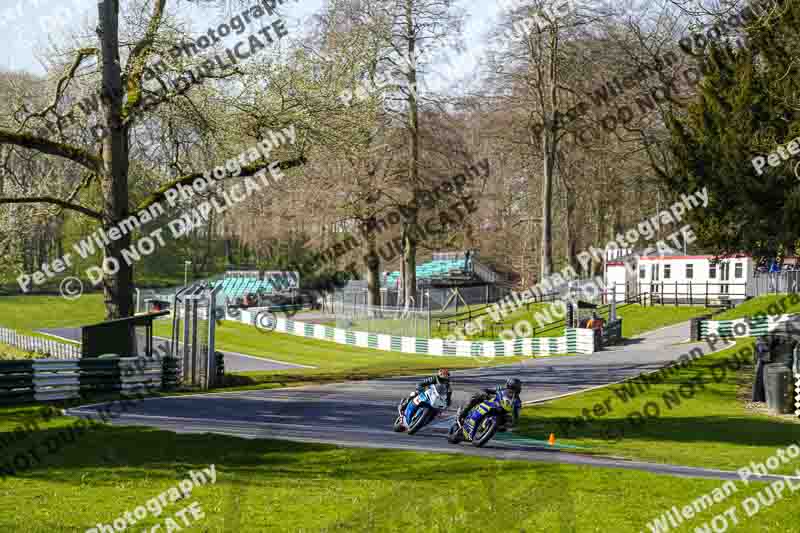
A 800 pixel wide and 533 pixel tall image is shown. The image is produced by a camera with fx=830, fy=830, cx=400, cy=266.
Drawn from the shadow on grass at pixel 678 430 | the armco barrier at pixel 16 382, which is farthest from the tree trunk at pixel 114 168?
→ the shadow on grass at pixel 678 430

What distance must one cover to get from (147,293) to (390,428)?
183 feet

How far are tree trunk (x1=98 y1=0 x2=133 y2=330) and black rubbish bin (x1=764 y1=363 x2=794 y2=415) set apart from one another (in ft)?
56.9

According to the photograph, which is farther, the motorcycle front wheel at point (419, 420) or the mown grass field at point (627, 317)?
the mown grass field at point (627, 317)

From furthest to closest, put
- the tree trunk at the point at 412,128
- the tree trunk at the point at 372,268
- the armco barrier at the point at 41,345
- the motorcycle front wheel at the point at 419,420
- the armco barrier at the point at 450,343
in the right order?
the tree trunk at the point at 372,268, the tree trunk at the point at 412,128, the armco barrier at the point at 450,343, the armco barrier at the point at 41,345, the motorcycle front wheel at the point at 419,420

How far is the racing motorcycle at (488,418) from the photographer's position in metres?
13.8

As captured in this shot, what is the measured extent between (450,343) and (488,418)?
91.0 feet

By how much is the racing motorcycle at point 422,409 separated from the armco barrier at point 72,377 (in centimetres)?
857

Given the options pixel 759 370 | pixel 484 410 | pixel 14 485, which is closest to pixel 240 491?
pixel 14 485

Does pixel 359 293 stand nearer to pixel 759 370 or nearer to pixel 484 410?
pixel 759 370

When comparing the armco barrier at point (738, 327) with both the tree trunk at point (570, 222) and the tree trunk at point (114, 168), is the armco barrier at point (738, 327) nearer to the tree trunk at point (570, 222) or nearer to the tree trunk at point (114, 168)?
the tree trunk at point (570, 222)

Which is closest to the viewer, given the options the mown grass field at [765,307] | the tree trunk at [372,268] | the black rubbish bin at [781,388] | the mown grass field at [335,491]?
the mown grass field at [335,491]

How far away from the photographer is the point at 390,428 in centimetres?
1675

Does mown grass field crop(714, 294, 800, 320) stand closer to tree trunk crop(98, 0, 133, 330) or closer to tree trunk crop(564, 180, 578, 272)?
tree trunk crop(564, 180, 578, 272)

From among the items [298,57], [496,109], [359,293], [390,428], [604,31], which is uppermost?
[604,31]
